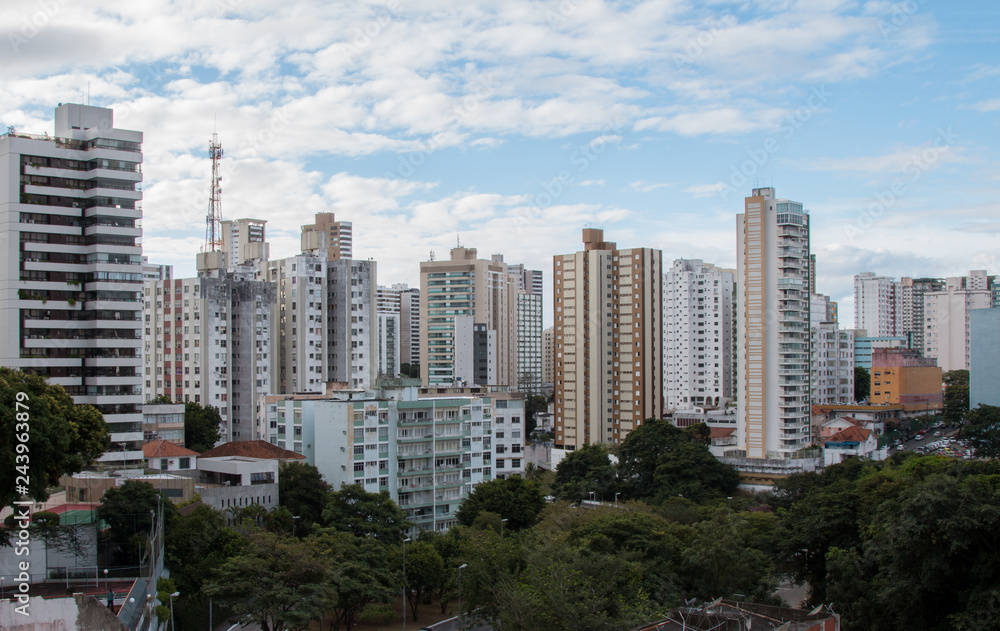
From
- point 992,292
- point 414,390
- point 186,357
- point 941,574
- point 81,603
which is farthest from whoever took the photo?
point 992,292

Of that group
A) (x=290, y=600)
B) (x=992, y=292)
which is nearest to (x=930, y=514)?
(x=290, y=600)

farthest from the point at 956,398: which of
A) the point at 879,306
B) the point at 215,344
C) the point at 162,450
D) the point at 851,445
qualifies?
the point at 162,450

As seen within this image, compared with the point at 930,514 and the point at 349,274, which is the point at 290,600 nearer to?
the point at 930,514

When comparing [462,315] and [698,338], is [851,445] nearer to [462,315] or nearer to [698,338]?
[698,338]

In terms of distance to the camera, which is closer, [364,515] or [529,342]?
[364,515]

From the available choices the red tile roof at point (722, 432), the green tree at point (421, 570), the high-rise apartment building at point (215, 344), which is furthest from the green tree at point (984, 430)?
the high-rise apartment building at point (215, 344)

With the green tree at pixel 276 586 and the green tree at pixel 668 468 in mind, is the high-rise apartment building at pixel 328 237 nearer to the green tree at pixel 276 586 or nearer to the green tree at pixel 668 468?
the green tree at pixel 668 468
